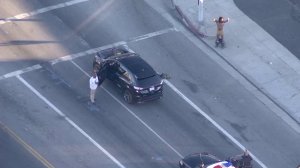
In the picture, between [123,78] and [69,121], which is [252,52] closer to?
[123,78]

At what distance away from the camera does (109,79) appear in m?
41.1

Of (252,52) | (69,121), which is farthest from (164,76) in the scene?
(252,52)

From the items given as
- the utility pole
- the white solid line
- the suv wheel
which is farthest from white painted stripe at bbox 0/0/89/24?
the suv wheel

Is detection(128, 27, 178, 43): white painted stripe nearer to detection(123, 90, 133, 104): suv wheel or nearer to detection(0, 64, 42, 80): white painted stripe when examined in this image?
detection(123, 90, 133, 104): suv wheel

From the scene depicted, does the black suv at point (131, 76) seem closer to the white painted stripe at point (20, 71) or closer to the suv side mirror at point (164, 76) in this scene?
the suv side mirror at point (164, 76)

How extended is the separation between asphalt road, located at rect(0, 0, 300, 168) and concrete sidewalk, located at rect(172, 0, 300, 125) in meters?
1.00

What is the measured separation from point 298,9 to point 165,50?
30.2 ft

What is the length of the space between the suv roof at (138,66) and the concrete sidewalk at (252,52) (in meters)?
6.16

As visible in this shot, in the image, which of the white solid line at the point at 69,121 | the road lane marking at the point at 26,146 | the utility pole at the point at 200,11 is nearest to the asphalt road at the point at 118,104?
the white solid line at the point at 69,121

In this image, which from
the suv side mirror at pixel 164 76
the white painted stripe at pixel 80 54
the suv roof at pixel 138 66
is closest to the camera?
the suv roof at pixel 138 66

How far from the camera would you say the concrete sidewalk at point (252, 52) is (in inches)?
1693

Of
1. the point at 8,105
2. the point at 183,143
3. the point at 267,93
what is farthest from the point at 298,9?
the point at 8,105

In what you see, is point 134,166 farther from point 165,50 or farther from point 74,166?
point 165,50

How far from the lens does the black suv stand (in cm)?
3978
